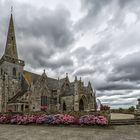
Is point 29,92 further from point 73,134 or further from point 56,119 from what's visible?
point 73,134

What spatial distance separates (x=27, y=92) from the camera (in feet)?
142

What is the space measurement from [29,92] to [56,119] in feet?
92.6

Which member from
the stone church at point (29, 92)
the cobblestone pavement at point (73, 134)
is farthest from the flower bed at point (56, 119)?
the stone church at point (29, 92)

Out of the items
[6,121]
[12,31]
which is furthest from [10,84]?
[6,121]

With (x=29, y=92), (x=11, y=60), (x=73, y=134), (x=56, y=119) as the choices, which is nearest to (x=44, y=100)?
(x=29, y=92)

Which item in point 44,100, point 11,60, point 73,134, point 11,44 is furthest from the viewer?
point 11,44

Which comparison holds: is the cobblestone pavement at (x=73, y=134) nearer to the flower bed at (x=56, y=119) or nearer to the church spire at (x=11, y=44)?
the flower bed at (x=56, y=119)

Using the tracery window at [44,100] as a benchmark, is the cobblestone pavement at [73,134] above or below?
below

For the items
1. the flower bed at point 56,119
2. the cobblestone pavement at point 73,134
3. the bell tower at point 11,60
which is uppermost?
the bell tower at point 11,60

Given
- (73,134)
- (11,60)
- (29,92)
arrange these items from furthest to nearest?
(11,60), (29,92), (73,134)

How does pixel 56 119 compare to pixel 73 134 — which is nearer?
pixel 73 134

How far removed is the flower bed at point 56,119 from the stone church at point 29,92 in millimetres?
22054

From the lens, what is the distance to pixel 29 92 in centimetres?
4316

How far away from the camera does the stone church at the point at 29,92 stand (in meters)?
43.3
